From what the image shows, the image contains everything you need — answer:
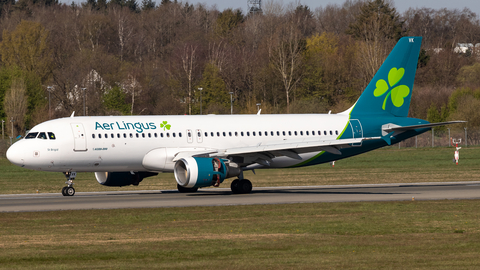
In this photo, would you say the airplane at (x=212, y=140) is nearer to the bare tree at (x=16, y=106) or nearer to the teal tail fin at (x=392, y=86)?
the teal tail fin at (x=392, y=86)

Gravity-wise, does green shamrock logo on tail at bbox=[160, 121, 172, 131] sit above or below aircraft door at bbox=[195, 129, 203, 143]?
above

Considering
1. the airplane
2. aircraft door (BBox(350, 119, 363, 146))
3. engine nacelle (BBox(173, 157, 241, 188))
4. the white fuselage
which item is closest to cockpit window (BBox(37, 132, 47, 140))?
the airplane

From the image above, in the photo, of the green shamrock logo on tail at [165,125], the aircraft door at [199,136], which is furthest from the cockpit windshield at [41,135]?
the aircraft door at [199,136]

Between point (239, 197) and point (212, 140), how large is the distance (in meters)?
4.36

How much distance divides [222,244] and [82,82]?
4081 inches

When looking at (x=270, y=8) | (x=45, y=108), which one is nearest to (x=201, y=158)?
(x=45, y=108)

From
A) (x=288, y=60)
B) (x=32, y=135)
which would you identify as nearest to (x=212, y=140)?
(x=32, y=135)

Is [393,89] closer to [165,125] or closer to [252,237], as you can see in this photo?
[165,125]

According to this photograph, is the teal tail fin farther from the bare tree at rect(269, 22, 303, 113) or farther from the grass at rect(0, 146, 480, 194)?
the bare tree at rect(269, 22, 303, 113)

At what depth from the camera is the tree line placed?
105625mm

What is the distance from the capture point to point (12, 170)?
57781mm

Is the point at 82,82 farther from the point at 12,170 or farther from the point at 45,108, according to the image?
the point at 12,170

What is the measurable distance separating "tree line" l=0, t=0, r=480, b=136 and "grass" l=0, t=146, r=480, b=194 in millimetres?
32989

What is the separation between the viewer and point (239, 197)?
30953 millimetres
